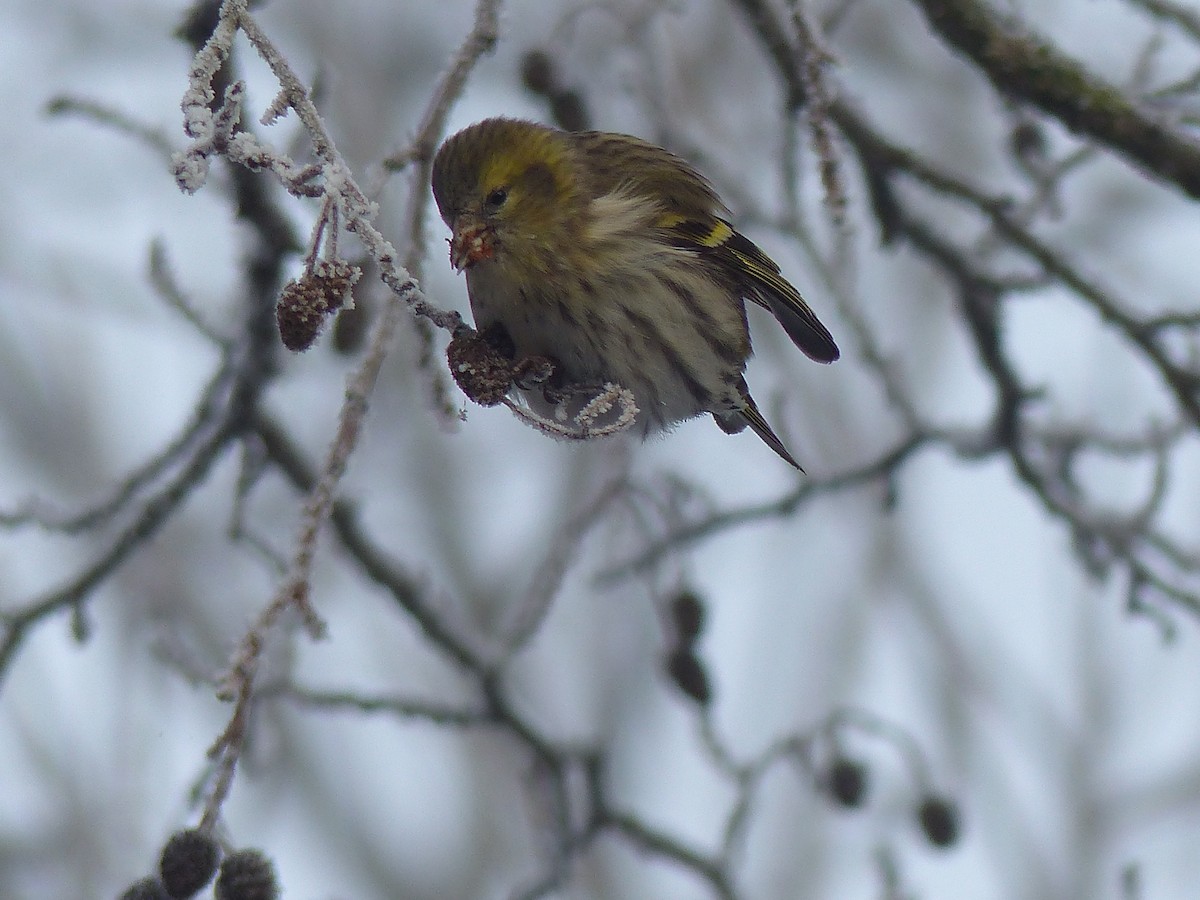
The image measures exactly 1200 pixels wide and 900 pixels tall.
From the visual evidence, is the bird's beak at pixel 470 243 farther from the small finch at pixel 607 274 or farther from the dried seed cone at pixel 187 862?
the dried seed cone at pixel 187 862

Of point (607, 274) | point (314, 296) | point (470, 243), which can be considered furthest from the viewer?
point (607, 274)

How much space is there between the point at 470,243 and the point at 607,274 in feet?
1.04

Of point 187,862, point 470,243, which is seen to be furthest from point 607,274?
point 187,862

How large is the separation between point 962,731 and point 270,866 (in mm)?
6820

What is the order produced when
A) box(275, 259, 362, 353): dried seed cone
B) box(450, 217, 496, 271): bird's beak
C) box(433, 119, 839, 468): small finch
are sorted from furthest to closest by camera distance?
1. box(433, 119, 839, 468): small finch
2. box(450, 217, 496, 271): bird's beak
3. box(275, 259, 362, 353): dried seed cone

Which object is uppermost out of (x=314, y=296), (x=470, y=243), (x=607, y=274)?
(x=607, y=274)

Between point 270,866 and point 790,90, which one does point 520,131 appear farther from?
point 270,866

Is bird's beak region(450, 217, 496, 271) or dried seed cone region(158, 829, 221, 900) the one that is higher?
bird's beak region(450, 217, 496, 271)

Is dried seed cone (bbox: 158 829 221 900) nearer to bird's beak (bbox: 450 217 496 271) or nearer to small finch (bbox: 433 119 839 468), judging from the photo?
small finch (bbox: 433 119 839 468)

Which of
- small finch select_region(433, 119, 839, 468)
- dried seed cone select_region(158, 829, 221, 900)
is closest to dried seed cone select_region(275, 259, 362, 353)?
dried seed cone select_region(158, 829, 221, 900)

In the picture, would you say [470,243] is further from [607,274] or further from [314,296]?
[314,296]

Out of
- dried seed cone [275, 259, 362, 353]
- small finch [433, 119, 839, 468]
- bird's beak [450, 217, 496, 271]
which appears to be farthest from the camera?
small finch [433, 119, 839, 468]

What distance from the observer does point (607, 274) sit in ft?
8.99

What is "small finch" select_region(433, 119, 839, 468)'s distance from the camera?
2635mm
